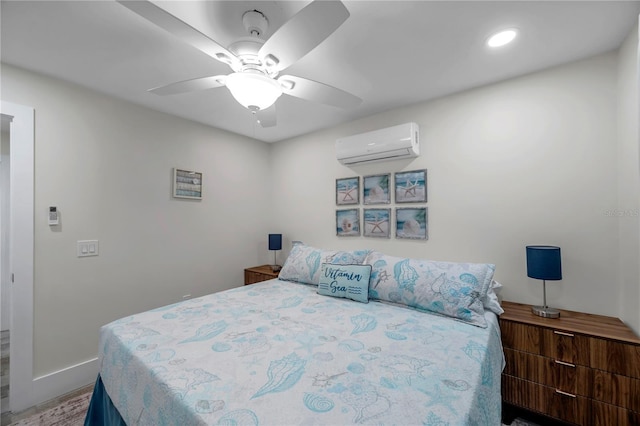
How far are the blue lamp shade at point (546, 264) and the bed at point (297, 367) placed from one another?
1.41ft

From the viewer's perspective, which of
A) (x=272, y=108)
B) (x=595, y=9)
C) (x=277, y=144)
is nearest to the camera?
(x=595, y=9)

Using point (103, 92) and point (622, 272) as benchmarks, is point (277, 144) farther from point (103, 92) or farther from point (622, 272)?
point (622, 272)

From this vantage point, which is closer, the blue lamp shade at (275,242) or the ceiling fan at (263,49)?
the ceiling fan at (263,49)

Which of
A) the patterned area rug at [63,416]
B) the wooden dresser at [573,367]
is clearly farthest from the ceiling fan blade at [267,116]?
the patterned area rug at [63,416]

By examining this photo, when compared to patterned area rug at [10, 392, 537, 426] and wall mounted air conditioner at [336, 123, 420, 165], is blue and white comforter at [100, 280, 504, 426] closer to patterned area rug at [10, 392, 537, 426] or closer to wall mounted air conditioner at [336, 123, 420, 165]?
patterned area rug at [10, 392, 537, 426]

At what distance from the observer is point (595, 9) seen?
145cm

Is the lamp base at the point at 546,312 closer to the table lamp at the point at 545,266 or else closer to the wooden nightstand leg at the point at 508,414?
the table lamp at the point at 545,266

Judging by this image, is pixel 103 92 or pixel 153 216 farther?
pixel 153 216

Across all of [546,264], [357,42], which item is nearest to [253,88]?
[357,42]

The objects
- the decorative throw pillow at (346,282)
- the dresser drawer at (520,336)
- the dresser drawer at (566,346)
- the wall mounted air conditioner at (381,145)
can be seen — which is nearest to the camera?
the dresser drawer at (566,346)

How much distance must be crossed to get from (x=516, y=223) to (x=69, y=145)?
3709 millimetres

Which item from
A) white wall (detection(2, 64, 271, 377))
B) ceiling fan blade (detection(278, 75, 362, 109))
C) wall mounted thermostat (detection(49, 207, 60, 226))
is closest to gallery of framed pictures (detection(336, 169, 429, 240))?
ceiling fan blade (detection(278, 75, 362, 109))

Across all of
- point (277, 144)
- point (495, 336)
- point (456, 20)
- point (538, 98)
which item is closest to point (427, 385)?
point (495, 336)

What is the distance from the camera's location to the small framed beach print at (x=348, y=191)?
3033 millimetres
